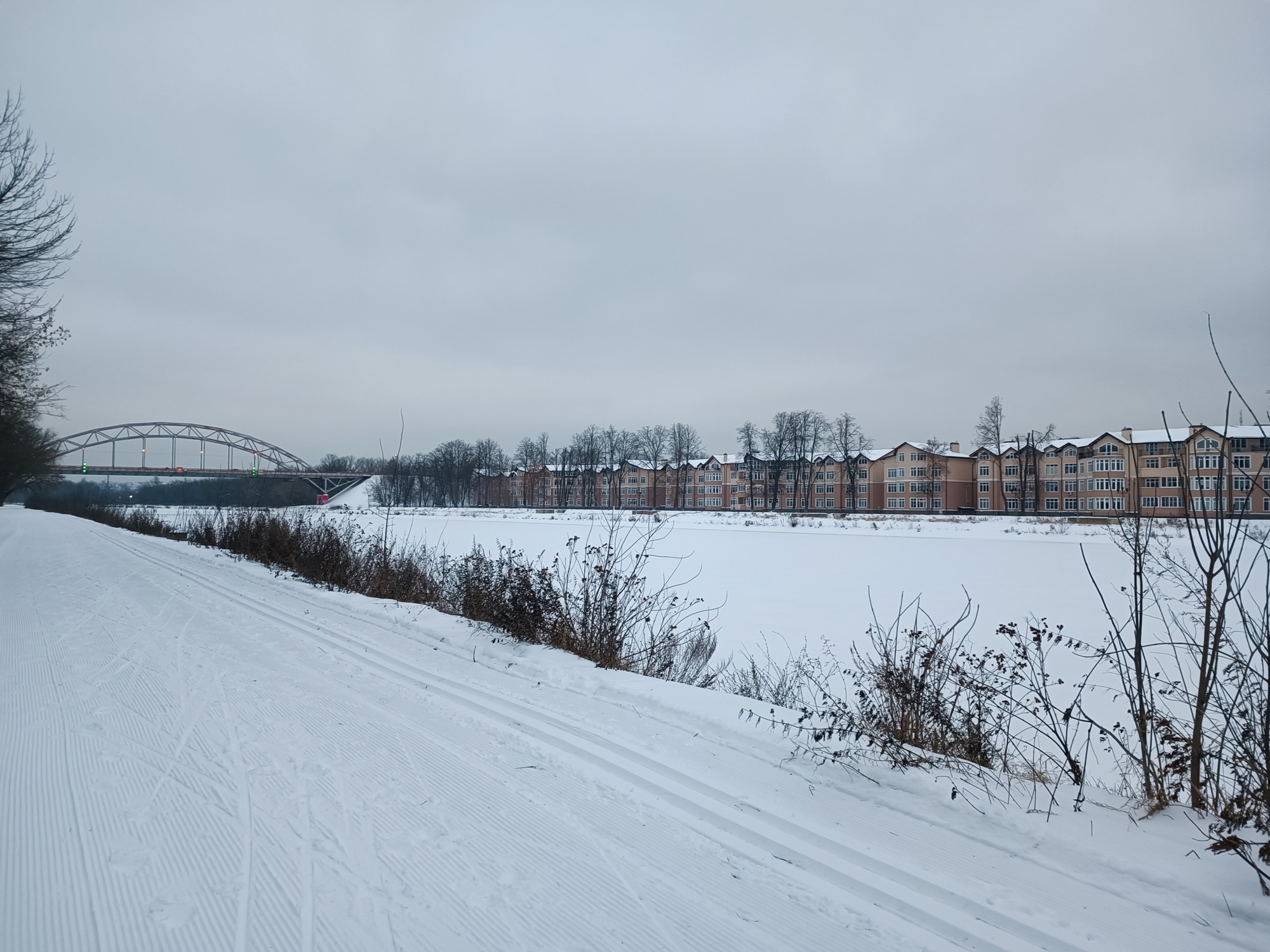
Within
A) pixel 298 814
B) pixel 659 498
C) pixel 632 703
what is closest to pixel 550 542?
pixel 632 703

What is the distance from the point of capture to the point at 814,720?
18.2ft

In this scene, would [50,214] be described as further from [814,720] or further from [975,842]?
[975,842]

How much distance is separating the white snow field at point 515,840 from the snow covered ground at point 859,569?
5.54 m

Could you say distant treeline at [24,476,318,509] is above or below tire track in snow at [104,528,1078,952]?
above

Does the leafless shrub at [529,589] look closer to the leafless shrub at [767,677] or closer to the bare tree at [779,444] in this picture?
the leafless shrub at [767,677]

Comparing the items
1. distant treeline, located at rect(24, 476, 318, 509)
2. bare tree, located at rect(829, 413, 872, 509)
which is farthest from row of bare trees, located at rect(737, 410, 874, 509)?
distant treeline, located at rect(24, 476, 318, 509)

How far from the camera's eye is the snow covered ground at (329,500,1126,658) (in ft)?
42.5

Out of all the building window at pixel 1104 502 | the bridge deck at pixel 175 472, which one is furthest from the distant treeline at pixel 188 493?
A: the building window at pixel 1104 502

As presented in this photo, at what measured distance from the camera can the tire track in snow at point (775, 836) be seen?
8.76ft

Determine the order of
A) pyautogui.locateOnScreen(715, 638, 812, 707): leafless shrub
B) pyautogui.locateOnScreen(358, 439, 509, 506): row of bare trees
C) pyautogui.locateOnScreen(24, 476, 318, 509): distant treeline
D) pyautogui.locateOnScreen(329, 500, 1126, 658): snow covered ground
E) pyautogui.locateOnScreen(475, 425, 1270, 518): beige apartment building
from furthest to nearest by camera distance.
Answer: pyautogui.locateOnScreen(358, 439, 509, 506): row of bare trees, pyautogui.locateOnScreen(475, 425, 1270, 518): beige apartment building, pyautogui.locateOnScreen(24, 476, 318, 509): distant treeline, pyautogui.locateOnScreen(329, 500, 1126, 658): snow covered ground, pyautogui.locateOnScreen(715, 638, 812, 707): leafless shrub

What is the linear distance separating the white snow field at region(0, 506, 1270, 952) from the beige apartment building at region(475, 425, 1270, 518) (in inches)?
2121

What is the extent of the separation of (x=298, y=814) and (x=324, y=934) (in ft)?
3.28

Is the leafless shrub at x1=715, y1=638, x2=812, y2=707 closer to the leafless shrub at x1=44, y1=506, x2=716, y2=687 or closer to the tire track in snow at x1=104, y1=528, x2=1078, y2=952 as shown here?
the leafless shrub at x1=44, y1=506, x2=716, y2=687

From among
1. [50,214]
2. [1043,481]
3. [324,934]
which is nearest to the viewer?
[324,934]
